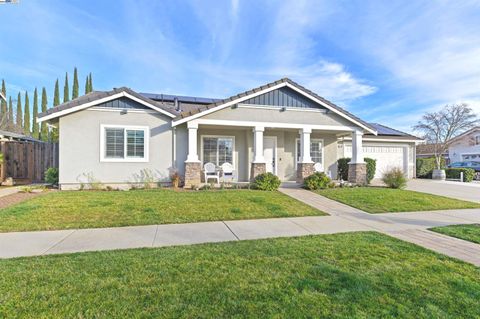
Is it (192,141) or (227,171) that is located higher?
(192,141)

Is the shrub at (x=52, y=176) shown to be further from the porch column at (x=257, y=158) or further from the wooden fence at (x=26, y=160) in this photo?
the porch column at (x=257, y=158)

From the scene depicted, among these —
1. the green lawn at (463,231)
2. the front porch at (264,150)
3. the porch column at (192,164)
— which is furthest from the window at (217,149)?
the green lawn at (463,231)

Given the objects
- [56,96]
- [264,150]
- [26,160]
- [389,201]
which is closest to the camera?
[389,201]

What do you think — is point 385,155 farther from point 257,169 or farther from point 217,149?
point 217,149

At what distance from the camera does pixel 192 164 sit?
11344mm

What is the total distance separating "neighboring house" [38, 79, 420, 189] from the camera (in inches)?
426

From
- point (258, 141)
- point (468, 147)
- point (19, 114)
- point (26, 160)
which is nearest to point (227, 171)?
point (258, 141)

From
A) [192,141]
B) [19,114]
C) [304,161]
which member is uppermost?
[19,114]

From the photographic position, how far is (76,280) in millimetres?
3152

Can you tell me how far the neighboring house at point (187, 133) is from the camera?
1082 centimetres

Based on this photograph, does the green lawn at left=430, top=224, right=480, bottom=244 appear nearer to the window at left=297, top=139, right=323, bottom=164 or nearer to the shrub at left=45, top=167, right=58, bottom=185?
the window at left=297, top=139, right=323, bottom=164

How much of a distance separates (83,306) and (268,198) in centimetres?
706

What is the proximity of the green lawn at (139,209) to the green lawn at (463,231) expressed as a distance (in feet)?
10.2

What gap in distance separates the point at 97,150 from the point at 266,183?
25.2 ft
